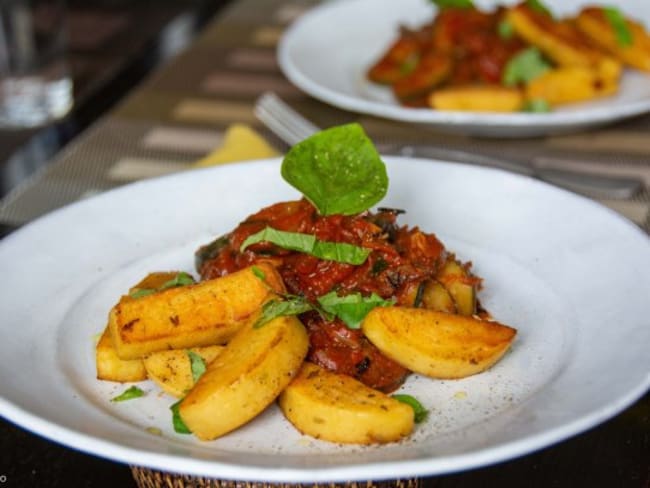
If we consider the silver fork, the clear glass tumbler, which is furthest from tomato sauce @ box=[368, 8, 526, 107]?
the clear glass tumbler

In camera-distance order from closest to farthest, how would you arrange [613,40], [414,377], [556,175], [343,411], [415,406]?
[343,411] → [415,406] → [414,377] → [556,175] → [613,40]

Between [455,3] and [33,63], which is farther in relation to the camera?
[33,63]

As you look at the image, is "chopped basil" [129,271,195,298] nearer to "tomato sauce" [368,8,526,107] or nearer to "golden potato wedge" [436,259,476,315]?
"golden potato wedge" [436,259,476,315]

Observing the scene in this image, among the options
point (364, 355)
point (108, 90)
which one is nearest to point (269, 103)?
point (108, 90)

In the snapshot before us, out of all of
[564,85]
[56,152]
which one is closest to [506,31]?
[564,85]

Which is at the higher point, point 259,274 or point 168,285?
point 259,274

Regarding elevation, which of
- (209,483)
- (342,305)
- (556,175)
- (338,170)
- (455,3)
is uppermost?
(338,170)

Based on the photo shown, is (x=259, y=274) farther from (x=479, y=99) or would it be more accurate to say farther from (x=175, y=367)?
(x=479, y=99)
